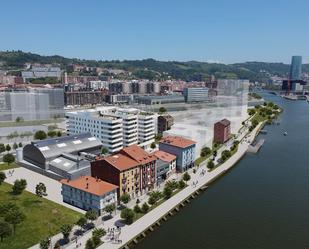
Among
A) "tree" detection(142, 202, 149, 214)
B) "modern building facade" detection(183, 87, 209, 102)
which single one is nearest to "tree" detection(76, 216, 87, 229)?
"tree" detection(142, 202, 149, 214)

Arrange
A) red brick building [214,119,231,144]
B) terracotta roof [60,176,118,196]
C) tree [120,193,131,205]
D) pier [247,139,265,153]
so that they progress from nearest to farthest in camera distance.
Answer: terracotta roof [60,176,118,196]
tree [120,193,131,205]
pier [247,139,265,153]
red brick building [214,119,231,144]

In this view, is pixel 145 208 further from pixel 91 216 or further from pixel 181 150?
pixel 181 150

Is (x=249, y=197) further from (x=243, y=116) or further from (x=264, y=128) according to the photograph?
(x=243, y=116)

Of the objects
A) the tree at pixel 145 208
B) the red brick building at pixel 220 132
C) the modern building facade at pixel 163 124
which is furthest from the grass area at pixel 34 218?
the modern building facade at pixel 163 124

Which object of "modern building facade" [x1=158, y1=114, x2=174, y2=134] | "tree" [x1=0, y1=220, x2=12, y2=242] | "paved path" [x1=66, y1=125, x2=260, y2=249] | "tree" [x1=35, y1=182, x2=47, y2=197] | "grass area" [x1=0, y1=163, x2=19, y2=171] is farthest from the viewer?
"modern building facade" [x1=158, y1=114, x2=174, y2=134]

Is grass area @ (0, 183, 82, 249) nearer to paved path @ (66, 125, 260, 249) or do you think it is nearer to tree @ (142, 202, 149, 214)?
paved path @ (66, 125, 260, 249)

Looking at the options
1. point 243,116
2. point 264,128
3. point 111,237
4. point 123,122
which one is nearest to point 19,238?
point 111,237
